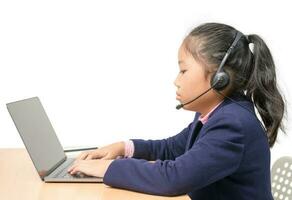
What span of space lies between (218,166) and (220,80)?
201 mm

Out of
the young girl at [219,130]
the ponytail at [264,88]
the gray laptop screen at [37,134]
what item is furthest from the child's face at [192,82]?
the gray laptop screen at [37,134]

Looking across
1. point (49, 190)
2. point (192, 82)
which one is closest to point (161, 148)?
point (192, 82)

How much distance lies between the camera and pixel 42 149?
102 centimetres

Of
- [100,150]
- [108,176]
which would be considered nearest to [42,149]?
[100,150]

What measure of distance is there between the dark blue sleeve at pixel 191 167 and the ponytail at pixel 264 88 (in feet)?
0.48

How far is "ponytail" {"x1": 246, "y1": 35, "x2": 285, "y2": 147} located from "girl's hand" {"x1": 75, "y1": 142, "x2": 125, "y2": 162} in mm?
388

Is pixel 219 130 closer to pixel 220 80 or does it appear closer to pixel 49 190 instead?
pixel 220 80

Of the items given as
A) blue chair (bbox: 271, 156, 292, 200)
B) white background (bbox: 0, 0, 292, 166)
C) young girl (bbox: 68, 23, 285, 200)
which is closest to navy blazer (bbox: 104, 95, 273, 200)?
young girl (bbox: 68, 23, 285, 200)

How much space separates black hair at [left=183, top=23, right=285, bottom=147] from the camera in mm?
935

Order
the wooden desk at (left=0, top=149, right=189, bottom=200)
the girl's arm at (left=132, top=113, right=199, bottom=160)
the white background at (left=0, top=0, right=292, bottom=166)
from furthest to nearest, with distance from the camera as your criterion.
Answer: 1. the white background at (left=0, top=0, right=292, bottom=166)
2. the girl's arm at (left=132, top=113, right=199, bottom=160)
3. the wooden desk at (left=0, top=149, right=189, bottom=200)

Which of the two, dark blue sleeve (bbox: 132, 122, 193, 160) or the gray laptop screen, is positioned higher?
the gray laptop screen

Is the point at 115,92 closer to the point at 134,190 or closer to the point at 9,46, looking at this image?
the point at 9,46

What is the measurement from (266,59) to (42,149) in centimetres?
61

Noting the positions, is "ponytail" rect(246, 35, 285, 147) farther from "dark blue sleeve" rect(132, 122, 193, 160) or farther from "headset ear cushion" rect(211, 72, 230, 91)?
"dark blue sleeve" rect(132, 122, 193, 160)
